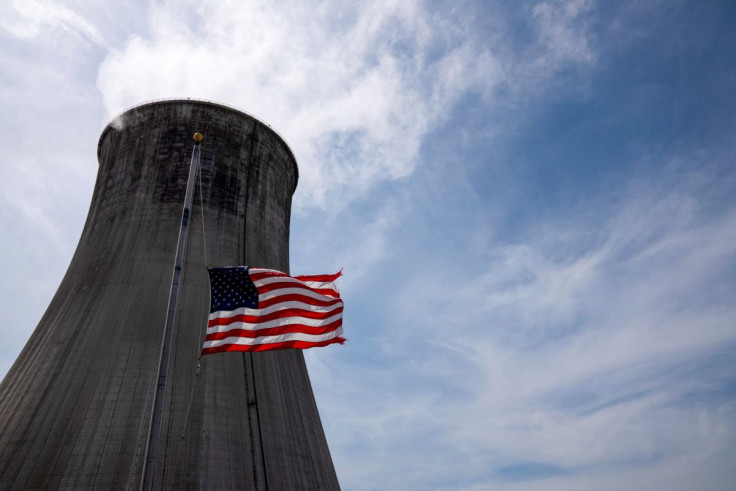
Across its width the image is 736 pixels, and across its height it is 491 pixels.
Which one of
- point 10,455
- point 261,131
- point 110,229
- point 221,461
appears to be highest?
point 261,131

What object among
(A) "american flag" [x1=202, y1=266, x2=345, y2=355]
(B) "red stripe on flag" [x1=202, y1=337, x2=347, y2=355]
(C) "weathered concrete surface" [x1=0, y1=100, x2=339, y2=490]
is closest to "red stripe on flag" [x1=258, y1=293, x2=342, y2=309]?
(A) "american flag" [x1=202, y1=266, x2=345, y2=355]

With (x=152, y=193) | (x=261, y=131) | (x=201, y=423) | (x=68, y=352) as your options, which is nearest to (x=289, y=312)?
(x=201, y=423)

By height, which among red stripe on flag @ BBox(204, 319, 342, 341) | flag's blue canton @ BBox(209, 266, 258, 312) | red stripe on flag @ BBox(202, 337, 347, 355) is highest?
flag's blue canton @ BBox(209, 266, 258, 312)

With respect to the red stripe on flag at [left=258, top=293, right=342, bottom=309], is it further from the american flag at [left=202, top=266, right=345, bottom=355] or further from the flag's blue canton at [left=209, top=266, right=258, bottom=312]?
the flag's blue canton at [left=209, top=266, right=258, bottom=312]

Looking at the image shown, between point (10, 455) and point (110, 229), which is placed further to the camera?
point (110, 229)

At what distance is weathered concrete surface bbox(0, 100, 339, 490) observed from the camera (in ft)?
40.6

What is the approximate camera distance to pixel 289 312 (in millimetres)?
9906

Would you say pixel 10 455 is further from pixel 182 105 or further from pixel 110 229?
pixel 182 105

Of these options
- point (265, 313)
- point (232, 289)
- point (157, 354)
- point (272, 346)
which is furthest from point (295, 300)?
point (157, 354)

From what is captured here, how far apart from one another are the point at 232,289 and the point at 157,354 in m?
5.81

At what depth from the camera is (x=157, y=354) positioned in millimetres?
13953

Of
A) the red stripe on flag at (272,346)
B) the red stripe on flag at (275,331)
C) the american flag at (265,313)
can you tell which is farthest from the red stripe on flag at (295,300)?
the red stripe on flag at (272,346)

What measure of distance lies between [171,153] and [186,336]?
6637mm

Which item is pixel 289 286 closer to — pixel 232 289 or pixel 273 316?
pixel 273 316
